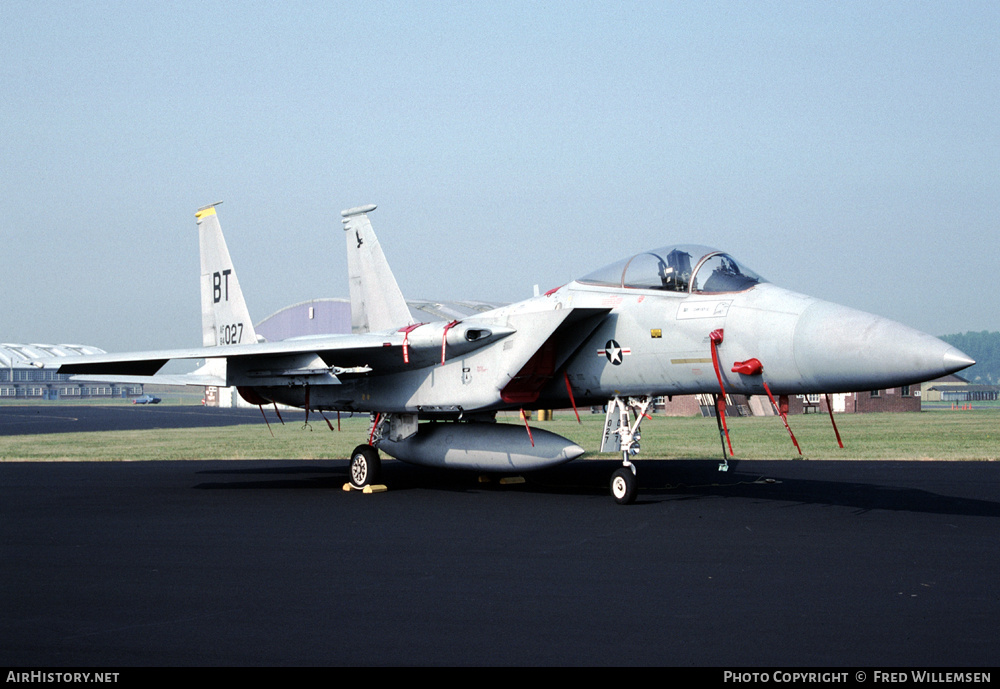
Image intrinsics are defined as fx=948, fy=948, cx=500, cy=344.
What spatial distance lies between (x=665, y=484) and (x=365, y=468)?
4.28m

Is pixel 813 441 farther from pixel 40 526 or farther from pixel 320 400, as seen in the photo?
pixel 40 526

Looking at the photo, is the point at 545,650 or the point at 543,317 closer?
the point at 545,650

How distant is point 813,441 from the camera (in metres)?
22.9

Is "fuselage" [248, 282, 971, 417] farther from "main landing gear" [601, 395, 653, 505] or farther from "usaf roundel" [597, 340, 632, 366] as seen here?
"main landing gear" [601, 395, 653, 505]

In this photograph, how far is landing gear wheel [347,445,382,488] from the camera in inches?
532

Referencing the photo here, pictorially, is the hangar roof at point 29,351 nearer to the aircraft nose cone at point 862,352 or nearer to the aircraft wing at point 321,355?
the aircraft wing at point 321,355

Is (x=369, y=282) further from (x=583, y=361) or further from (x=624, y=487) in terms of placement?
(x=624, y=487)

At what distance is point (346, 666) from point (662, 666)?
1.47 m

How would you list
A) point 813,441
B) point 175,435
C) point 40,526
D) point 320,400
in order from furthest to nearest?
point 175,435 → point 813,441 → point 320,400 → point 40,526

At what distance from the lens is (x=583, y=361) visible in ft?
39.3

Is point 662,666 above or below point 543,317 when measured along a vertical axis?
below

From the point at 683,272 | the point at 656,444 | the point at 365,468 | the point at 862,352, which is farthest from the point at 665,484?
the point at 656,444

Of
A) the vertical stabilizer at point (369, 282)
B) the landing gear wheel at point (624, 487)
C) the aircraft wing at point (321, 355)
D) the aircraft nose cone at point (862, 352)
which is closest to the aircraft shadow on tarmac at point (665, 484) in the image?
the landing gear wheel at point (624, 487)
